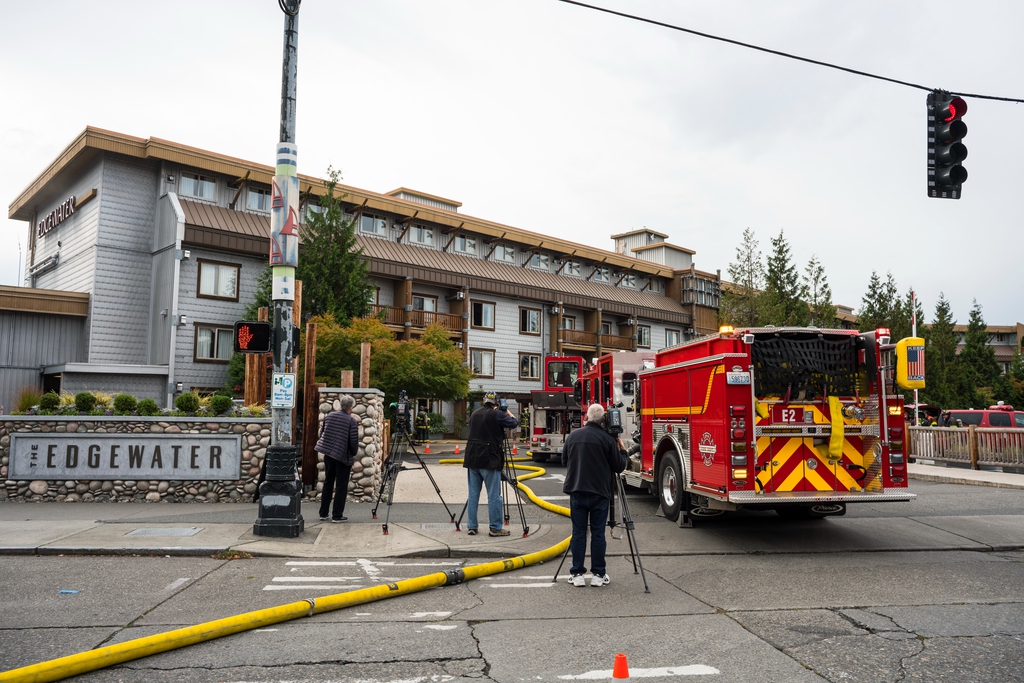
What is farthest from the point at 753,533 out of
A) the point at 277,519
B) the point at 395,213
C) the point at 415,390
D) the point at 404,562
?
the point at 395,213

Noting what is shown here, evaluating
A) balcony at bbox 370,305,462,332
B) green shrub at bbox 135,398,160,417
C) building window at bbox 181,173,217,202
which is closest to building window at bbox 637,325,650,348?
balcony at bbox 370,305,462,332

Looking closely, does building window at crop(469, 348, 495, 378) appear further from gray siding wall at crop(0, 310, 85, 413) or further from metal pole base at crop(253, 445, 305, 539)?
metal pole base at crop(253, 445, 305, 539)

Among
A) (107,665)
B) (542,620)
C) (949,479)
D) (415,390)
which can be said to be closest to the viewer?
(107,665)

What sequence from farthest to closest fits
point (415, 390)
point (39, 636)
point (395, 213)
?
point (395, 213), point (415, 390), point (39, 636)

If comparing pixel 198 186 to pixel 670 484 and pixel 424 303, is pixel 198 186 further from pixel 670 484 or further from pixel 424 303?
pixel 670 484

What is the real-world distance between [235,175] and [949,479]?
28.0m

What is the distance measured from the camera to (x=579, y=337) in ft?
144

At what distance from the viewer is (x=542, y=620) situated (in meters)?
6.27

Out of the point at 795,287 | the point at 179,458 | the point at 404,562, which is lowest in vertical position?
the point at 404,562

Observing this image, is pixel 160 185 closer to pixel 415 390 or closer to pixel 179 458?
pixel 415 390

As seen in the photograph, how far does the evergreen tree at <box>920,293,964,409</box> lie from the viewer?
46.3m

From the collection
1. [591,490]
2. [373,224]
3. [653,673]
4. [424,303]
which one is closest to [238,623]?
[653,673]

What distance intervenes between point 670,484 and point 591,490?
14.6ft

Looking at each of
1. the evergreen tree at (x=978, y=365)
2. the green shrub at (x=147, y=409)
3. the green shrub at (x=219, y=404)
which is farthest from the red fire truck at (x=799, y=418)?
the evergreen tree at (x=978, y=365)
